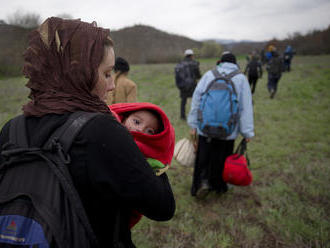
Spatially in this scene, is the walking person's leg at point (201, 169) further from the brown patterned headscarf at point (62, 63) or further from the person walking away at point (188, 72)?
the person walking away at point (188, 72)

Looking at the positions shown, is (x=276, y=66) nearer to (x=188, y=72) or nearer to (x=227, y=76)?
(x=188, y=72)

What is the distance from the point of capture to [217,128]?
240cm

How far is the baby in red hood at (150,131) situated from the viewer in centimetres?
97

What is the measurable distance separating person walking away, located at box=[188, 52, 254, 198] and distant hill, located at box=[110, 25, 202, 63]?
1916 cm

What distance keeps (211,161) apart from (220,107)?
82 centimetres

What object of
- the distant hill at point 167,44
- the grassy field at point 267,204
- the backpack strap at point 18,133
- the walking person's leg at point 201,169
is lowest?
the grassy field at point 267,204

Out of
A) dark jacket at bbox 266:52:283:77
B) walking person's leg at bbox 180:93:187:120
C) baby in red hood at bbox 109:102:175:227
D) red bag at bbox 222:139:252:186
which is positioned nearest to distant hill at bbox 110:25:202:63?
dark jacket at bbox 266:52:283:77

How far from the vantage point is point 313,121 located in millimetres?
6277

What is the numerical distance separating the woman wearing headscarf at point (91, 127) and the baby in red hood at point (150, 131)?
137 mm

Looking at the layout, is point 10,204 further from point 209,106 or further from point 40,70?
point 209,106

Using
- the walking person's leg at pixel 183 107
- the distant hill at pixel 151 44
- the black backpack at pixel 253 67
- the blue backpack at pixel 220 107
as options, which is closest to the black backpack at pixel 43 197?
the blue backpack at pixel 220 107

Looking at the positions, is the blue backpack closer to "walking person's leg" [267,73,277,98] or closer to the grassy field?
the grassy field

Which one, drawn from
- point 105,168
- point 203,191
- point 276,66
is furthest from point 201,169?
point 276,66

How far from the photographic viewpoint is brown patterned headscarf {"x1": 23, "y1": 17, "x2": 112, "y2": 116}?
77 cm
